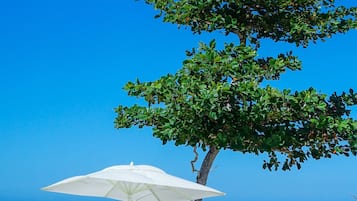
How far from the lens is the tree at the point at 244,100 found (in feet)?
23.7

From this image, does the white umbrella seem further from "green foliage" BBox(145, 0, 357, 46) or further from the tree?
"green foliage" BBox(145, 0, 357, 46)

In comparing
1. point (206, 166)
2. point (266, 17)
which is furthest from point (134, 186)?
point (266, 17)

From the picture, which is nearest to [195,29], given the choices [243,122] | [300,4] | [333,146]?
[300,4]

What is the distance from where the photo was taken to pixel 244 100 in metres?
7.30

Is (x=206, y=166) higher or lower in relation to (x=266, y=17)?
lower

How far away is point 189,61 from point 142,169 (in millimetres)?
1641

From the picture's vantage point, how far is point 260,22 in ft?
29.8

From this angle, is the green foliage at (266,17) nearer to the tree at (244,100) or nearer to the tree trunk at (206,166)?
the tree at (244,100)

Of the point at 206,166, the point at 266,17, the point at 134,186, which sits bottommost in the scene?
the point at 134,186

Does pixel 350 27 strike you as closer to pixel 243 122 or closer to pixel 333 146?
pixel 333 146

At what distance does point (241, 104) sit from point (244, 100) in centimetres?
15

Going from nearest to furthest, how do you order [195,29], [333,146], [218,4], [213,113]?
[213,113], [333,146], [218,4], [195,29]

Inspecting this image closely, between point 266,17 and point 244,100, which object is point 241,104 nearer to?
point 244,100

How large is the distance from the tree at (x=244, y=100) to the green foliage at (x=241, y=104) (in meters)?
0.01
